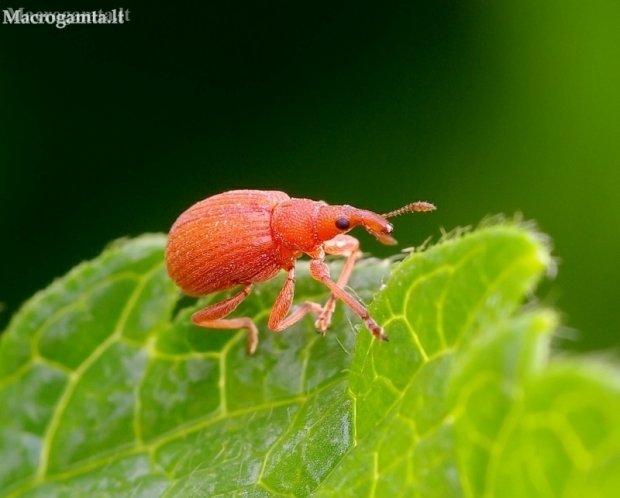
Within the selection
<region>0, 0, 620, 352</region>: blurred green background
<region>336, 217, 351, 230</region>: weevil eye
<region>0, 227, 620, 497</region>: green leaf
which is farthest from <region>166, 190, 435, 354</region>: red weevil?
<region>0, 0, 620, 352</region>: blurred green background

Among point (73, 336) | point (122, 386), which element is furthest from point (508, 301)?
point (73, 336)

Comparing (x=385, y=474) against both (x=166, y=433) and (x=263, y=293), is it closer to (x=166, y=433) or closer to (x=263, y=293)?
(x=166, y=433)

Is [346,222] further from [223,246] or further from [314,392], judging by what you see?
[314,392]

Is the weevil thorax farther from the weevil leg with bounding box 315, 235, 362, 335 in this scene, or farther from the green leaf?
the green leaf

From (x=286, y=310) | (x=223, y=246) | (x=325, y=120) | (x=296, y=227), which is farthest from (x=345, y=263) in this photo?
(x=325, y=120)

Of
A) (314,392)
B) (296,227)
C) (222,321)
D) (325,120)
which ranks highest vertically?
(325,120)

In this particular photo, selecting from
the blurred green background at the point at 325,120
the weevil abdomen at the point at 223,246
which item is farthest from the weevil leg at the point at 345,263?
the blurred green background at the point at 325,120
